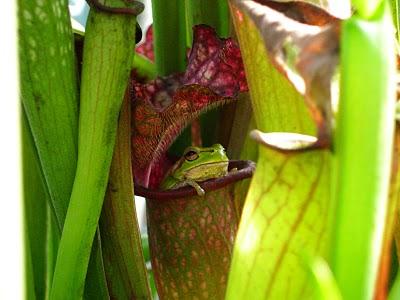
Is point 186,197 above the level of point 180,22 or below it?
below

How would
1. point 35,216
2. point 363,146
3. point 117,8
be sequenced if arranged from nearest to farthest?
point 363,146
point 117,8
point 35,216

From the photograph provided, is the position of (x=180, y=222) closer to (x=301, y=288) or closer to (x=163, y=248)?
(x=163, y=248)

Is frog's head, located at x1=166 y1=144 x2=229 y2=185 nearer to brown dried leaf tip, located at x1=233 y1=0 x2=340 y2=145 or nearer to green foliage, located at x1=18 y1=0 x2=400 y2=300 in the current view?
green foliage, located at x1=18 y1=0 x2=400 y2=300

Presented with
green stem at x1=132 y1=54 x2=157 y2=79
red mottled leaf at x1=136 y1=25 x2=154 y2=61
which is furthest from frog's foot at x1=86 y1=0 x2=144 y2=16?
red mottled leaf at x1=136 y1=25 x2=154 y2=61

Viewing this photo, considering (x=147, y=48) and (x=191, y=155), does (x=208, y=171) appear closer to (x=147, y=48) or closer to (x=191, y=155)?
(x=191, y=155)

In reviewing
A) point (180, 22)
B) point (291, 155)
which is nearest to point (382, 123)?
point (291, 155)

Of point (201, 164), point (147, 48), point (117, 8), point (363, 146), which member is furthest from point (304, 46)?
→ point (147, 48)
